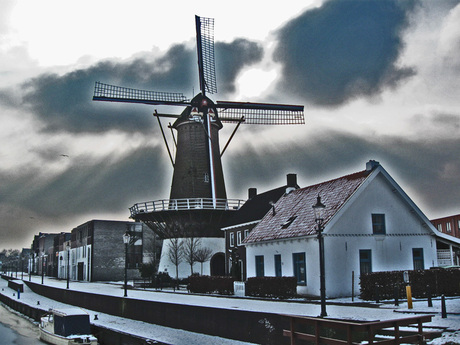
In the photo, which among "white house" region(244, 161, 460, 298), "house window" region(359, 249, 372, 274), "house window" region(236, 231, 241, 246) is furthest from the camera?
"house window" region(236, 231, 241, 246)

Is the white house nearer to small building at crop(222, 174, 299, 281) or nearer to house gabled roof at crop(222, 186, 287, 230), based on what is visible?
small building at crop(222, 174, 299, 281)

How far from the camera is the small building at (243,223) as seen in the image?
42812mm

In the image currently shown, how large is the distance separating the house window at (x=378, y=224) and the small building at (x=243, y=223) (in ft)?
32.7

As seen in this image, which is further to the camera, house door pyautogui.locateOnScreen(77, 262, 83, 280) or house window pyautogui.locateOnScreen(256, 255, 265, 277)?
house door pyautogui.locateOnScreen(77, 262, 83, 280)

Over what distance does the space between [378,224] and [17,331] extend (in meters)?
23.1

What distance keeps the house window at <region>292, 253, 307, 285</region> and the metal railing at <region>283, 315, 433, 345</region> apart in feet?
49.9

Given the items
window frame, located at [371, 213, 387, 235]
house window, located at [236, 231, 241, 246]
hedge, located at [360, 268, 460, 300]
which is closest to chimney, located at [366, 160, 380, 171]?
window frame, located at [371, 213, 387, 235]

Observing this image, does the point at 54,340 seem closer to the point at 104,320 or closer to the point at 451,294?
the point at 104,320

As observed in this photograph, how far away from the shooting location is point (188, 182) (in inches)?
2032

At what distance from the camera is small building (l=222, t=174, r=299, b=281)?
42.8m

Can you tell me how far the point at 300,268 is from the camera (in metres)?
30.3

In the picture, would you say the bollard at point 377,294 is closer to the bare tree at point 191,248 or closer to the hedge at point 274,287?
the hedge at point 274,287

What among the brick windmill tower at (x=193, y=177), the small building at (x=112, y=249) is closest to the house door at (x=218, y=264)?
the brick windmill tower at (x=193, y=177)

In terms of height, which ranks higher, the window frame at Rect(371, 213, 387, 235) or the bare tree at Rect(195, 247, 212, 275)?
the window frame at Rect(371, 213, 387, 235)
